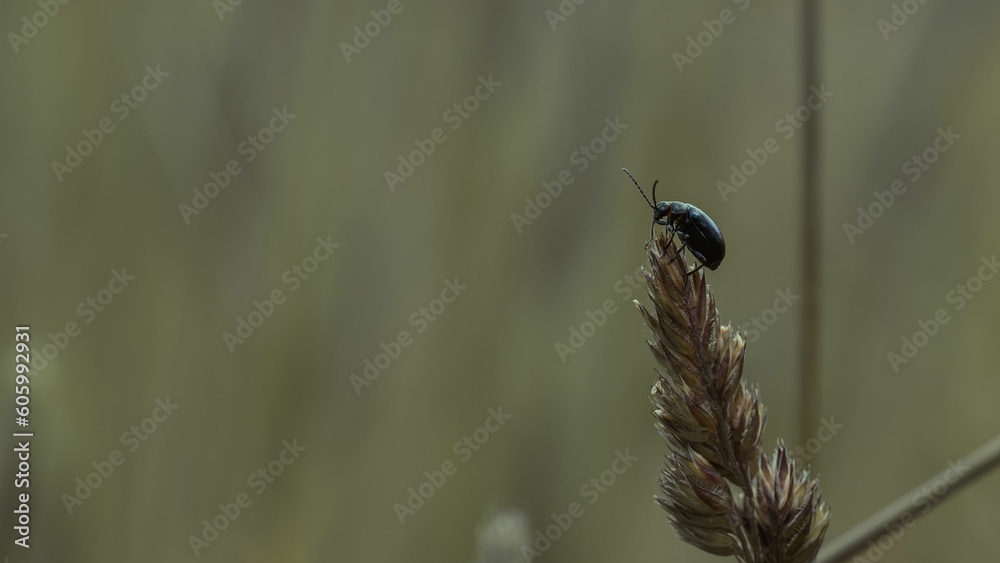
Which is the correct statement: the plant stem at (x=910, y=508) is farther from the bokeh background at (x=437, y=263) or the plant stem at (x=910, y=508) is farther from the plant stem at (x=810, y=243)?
the bokeh background at (x=437, y=263)

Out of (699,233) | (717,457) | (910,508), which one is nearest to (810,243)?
(699,233)

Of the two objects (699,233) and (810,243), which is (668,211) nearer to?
(699,233)

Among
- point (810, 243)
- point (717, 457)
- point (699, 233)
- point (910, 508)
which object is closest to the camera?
point (717, 457)

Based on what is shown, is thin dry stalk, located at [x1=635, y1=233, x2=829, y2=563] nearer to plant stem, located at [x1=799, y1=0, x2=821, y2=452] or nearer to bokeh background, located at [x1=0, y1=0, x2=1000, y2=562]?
plant stem, located at [x1=799, y1=0, x2=821, y2=452]

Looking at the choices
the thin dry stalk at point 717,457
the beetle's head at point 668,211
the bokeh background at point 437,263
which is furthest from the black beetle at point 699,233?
the bokeh background at point 437,263

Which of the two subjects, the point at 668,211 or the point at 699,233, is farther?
the point at 668,211

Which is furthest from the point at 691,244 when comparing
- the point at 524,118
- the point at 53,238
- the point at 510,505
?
the point at 53,238
